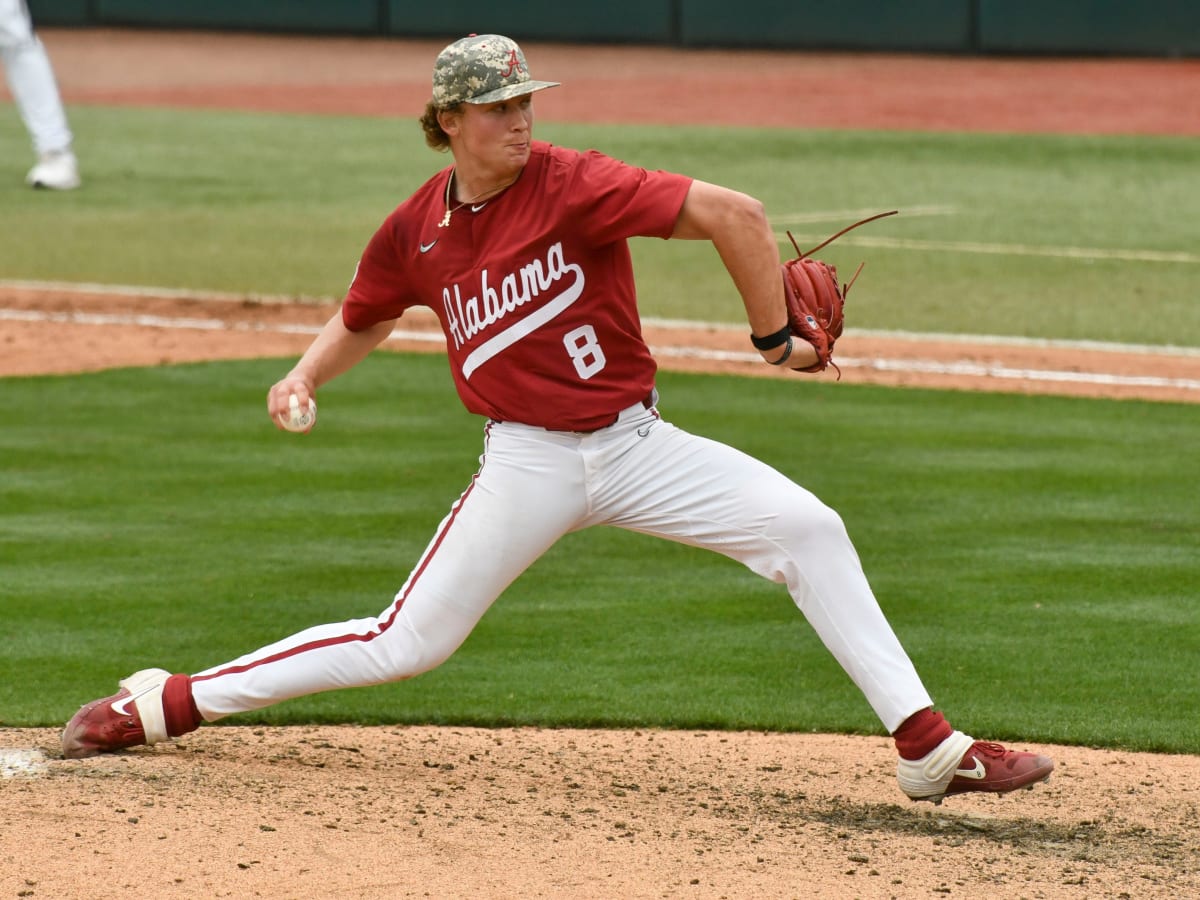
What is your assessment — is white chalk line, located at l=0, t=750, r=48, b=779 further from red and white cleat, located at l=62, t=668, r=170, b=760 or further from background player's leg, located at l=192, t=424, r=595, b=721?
background player's leg, located at l=192, t=424, r=595, b=721

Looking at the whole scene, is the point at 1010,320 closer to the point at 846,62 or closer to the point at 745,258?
the point at 745,258

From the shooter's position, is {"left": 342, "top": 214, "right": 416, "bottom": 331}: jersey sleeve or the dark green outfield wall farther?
the dark green outfield wall

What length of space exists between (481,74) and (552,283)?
18.5 inches

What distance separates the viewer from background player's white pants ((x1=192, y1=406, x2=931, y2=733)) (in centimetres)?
430

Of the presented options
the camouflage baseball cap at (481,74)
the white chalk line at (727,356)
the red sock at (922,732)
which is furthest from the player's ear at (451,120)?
the white chalk line at (727,356)

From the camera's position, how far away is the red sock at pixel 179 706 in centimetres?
463

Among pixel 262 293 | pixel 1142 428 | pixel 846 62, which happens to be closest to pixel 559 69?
pixel 846 62

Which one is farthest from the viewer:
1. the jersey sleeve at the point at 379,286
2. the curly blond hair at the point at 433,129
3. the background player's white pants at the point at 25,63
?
the background player's white pants at the point at 25,63

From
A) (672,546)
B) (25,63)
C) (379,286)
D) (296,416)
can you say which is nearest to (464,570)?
(296,416)

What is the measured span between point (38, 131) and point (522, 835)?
42.0ft

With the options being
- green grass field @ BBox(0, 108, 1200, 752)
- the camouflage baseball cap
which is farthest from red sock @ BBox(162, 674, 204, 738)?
the camouflage baseball cap

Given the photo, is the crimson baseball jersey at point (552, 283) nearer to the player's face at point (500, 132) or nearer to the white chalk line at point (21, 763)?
the player's face at point (500, 132)

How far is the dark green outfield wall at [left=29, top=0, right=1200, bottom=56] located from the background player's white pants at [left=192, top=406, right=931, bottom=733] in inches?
891

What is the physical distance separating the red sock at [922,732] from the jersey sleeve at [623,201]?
1175 mm
